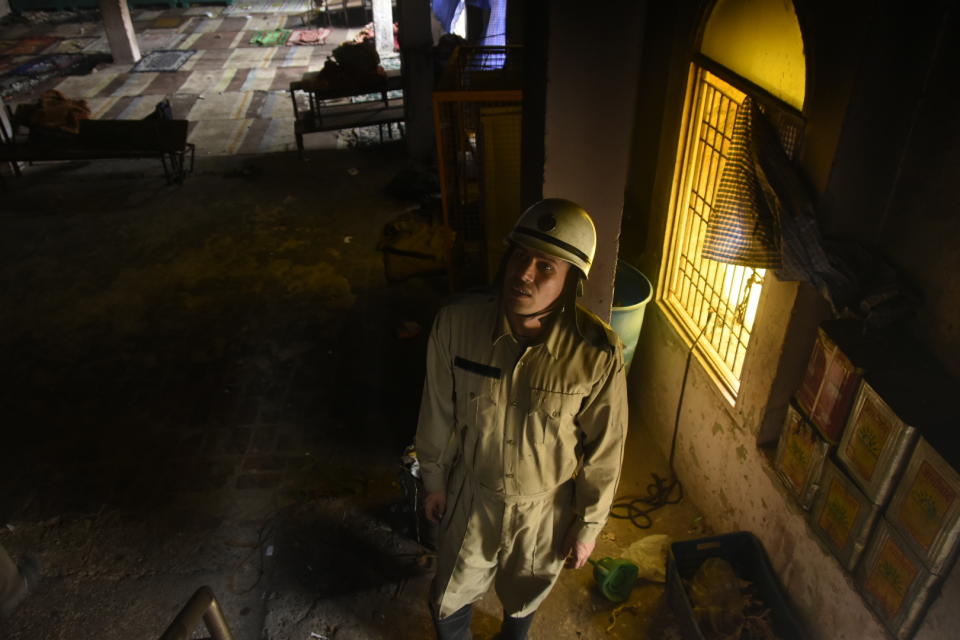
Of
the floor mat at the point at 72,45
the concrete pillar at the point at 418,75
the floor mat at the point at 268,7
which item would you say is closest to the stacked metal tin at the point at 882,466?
the concrete pillar at the point at 418,75

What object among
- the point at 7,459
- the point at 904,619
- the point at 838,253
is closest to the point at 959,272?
the point at 838,253

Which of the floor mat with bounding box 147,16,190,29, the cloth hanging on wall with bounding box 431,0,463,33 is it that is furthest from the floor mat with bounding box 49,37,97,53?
the cloth hanging on wall with bounding box 431,0,463,33

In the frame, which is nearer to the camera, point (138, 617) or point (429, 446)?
point (429, 446)

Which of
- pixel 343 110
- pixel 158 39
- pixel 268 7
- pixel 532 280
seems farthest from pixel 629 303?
pixel 268 7

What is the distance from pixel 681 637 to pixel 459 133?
4747 mm

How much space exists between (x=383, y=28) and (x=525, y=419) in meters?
16.0

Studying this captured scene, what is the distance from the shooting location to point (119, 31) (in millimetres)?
16141

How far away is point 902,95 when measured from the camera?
9.86ft

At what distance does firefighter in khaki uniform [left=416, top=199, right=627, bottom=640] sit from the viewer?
9.39ft

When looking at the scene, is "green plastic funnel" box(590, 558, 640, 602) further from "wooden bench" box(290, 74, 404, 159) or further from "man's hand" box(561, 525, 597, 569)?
"wooden bench" box(290, 74, 404, 159)

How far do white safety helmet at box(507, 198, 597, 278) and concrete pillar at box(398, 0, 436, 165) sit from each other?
7.44 m

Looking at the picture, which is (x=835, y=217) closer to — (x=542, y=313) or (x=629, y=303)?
(x=542, y=313)

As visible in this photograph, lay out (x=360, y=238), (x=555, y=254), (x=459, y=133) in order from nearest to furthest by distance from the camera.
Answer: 1. (x=555, y=254)
2. (x=459, y=133)
3. (x=360, y=238)

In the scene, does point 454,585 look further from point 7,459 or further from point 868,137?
point 7,459
